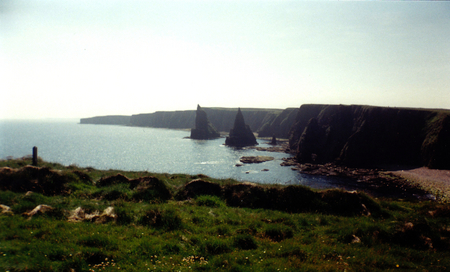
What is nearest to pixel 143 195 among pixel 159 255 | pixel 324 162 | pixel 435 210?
pixel 159 255

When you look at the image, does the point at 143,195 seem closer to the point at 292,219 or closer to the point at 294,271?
the point at 292,219

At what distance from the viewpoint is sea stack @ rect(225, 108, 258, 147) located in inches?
5069

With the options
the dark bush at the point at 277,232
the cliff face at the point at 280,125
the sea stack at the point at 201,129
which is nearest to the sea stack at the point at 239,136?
the sea stack at the point at 201,129

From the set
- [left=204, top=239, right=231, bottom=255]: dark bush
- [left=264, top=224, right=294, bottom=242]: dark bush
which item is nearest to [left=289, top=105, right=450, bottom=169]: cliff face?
[left=264, top=224, right=294, bottom=242]: dark bush

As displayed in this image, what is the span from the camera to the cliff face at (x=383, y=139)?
69.1 metres

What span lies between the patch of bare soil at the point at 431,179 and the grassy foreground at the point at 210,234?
4393 centimetres

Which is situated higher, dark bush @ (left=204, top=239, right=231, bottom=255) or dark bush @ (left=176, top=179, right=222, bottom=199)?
dark bush @ (left=204, top=239, right=231, bottom=255)

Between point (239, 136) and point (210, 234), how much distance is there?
122m

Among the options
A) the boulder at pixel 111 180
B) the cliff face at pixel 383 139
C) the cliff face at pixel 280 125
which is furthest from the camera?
the cliff face at pixel 280 125

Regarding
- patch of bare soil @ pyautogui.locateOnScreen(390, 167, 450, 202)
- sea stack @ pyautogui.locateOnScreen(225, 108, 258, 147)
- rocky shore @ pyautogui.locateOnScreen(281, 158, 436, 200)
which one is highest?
sea stack @ pyautogui.locateOnScreen(225, 108, 258, 147)

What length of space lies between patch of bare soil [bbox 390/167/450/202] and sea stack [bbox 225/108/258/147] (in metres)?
76.3

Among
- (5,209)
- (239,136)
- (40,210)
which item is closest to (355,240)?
(40,210)

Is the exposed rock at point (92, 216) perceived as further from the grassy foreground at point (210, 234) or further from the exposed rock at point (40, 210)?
the exposed rock at point (40, 210)

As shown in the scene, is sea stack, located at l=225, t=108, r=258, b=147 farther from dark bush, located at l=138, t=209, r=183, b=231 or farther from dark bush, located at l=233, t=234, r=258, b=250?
dark bush, located at l=233, t=234, r=258, b=250
